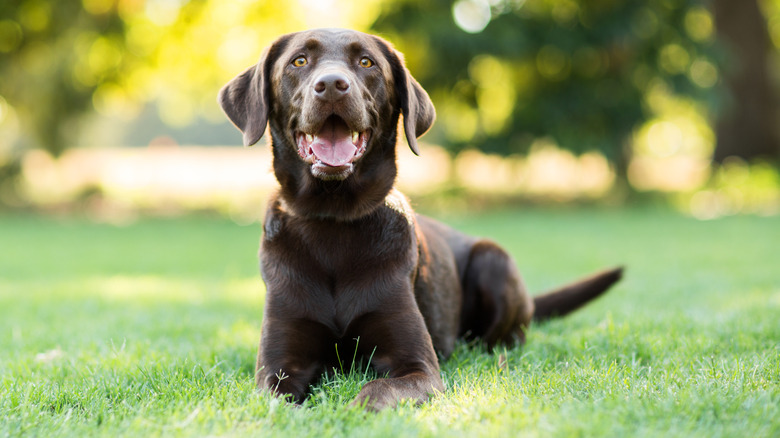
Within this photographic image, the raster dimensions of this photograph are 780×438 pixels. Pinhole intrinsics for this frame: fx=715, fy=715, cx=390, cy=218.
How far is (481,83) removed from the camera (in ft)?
51.5

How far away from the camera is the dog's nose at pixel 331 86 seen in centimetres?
286

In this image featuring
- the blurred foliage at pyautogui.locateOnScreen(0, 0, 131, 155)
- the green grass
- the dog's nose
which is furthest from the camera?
the blurred foliage at pyautogui.locateOnScreen(0, 0, 131, 155)

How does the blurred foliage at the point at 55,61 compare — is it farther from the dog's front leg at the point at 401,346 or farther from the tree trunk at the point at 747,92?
the tree trunk at the point at 747,92

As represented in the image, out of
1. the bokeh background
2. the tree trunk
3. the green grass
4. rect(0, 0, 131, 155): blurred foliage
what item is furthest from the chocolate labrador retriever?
the tree trunk

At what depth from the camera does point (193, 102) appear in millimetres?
22438

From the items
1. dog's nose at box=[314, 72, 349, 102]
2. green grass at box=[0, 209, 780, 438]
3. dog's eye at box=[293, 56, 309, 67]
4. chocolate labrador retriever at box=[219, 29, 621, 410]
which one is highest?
dog's eye at box=[293, 56, 309, 67]

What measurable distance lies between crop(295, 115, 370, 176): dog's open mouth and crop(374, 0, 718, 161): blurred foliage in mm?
11407

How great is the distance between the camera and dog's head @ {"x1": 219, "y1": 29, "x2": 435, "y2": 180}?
294 cm

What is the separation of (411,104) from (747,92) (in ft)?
61.3

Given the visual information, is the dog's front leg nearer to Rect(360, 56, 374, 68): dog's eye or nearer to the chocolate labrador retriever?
the chocolate labrador retriever

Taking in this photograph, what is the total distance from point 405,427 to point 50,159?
51.5ft

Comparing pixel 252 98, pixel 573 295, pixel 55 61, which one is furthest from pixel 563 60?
pixel 252 98

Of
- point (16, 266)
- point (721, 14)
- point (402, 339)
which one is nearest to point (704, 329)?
point (402, 339)

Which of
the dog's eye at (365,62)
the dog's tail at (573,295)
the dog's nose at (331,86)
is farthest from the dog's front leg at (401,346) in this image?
the dog's tail at (573,295)
